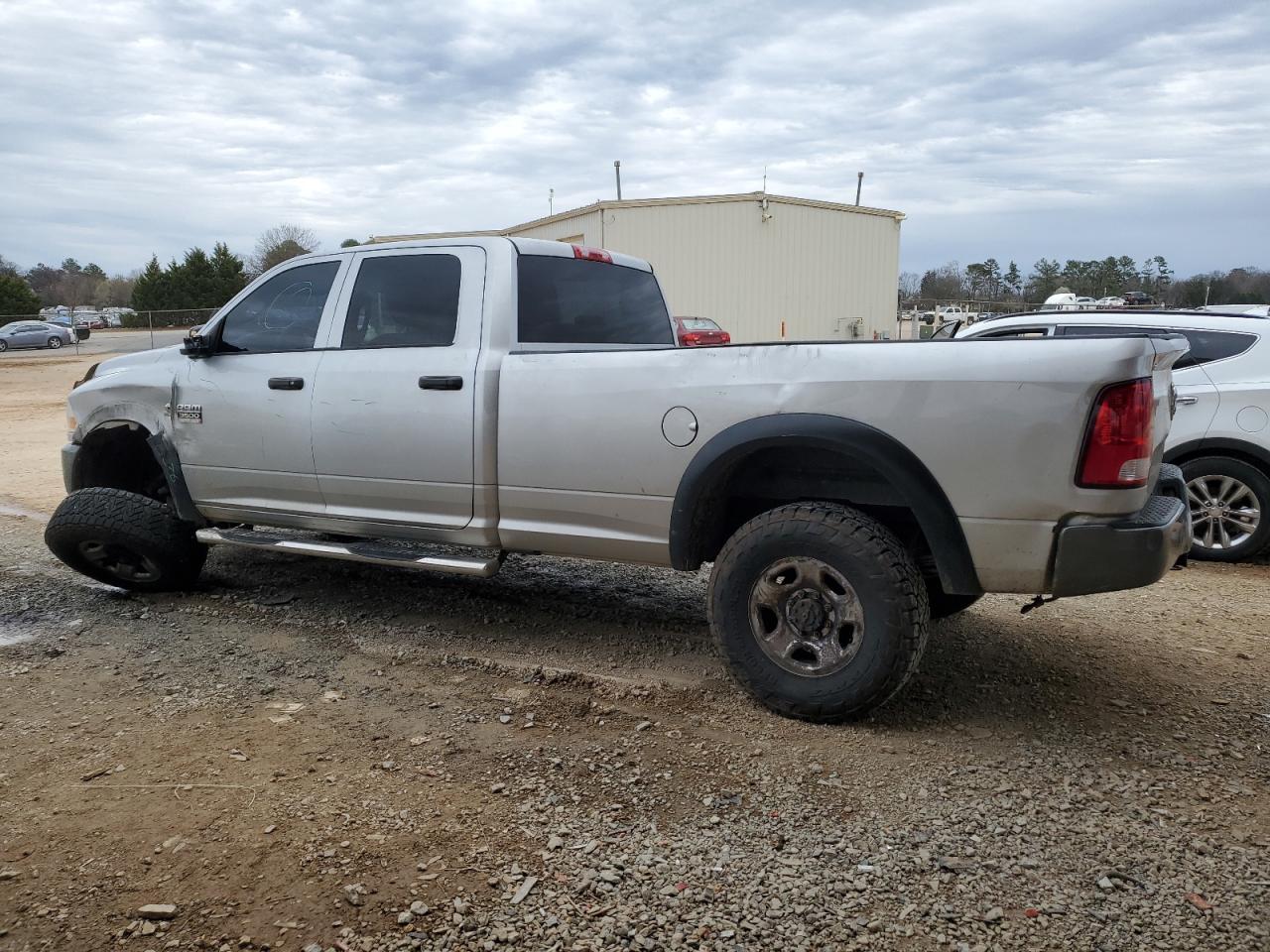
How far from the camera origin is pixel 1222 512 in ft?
21.2

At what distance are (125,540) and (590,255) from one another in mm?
2925

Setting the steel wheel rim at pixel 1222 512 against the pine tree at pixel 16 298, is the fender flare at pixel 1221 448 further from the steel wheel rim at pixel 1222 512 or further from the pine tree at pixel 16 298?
the pine tree at pixel 16 298

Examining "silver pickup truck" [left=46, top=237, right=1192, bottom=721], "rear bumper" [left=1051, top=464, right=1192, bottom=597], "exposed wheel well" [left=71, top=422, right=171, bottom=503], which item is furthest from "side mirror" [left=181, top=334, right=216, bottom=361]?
"rear bumper" [left=1051, top=464, right=1192, bottom=597]

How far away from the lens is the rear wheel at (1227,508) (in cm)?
633

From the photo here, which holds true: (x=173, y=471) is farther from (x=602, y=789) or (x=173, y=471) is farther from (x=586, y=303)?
(x=602, y=789)

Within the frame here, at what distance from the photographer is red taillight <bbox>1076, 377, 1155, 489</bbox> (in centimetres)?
315

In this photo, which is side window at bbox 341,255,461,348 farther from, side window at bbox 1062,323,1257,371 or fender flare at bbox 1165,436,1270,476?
fender flare at bbox 1165,436,1270,476

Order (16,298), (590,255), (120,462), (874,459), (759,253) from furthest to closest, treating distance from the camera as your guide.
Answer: (16,298) < (759,253) < (120,462) < (590,255) < (874,459)

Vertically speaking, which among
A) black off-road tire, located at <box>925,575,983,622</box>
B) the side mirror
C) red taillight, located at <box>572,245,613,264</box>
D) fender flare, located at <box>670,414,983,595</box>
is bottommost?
black off-road tire, located at <box>925,575,983,622</box>

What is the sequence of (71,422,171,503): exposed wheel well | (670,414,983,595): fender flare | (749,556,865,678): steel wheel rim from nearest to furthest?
1. (670,414,983,595): fender flare
2. (749,556,865,678): steel wheel rim
3. (71,422,171,503): exposed wheel well

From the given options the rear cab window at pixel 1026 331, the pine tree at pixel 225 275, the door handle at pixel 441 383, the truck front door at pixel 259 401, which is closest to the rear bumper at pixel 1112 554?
the door handle at pixel 441 383

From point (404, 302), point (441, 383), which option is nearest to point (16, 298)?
point (404, 302)

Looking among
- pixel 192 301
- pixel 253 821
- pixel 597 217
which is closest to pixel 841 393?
pixel 253 821

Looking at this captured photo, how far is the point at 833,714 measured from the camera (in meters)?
3.59
